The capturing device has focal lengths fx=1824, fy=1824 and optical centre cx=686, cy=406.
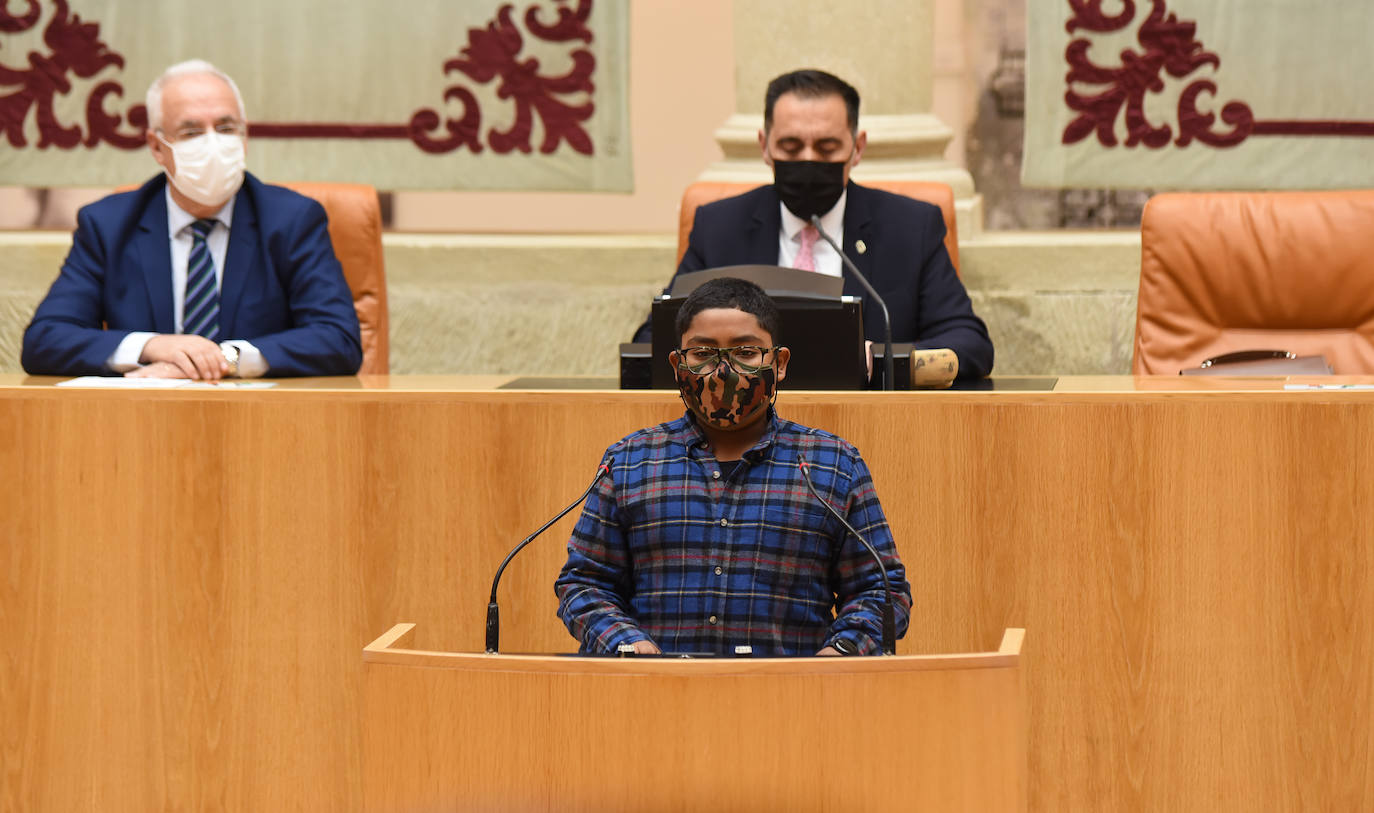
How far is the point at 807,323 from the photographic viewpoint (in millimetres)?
2891

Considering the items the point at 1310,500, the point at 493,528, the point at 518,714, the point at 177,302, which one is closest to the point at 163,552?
the point at 493,528

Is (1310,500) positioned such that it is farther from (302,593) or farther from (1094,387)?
(302,593)

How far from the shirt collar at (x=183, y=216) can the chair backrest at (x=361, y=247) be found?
1.61 ft

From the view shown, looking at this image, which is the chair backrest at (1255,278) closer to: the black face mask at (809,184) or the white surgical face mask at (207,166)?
the black face mask at (809,184)

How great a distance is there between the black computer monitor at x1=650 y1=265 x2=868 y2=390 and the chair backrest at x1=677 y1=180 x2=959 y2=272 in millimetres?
1170

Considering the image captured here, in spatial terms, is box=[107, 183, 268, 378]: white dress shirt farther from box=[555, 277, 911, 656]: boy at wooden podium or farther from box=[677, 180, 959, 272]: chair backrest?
box=[555, 277, 911, 656]: boy at wooden podium

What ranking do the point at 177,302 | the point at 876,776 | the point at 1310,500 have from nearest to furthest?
1. the point at 876,776
2. the point at 1310,500
3. the point at 177,302

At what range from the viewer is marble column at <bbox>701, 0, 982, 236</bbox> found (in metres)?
4.85

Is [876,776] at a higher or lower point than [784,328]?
lower

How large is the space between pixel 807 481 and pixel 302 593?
1.05 m

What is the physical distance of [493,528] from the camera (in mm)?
2895

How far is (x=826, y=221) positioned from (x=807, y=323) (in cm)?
87

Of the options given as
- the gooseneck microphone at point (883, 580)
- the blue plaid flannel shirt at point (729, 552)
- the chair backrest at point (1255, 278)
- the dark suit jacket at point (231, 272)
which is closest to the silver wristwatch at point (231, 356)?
the dark suit jacket at point (231, 272)

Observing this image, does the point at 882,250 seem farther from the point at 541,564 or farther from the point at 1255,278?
the point at 541,564
